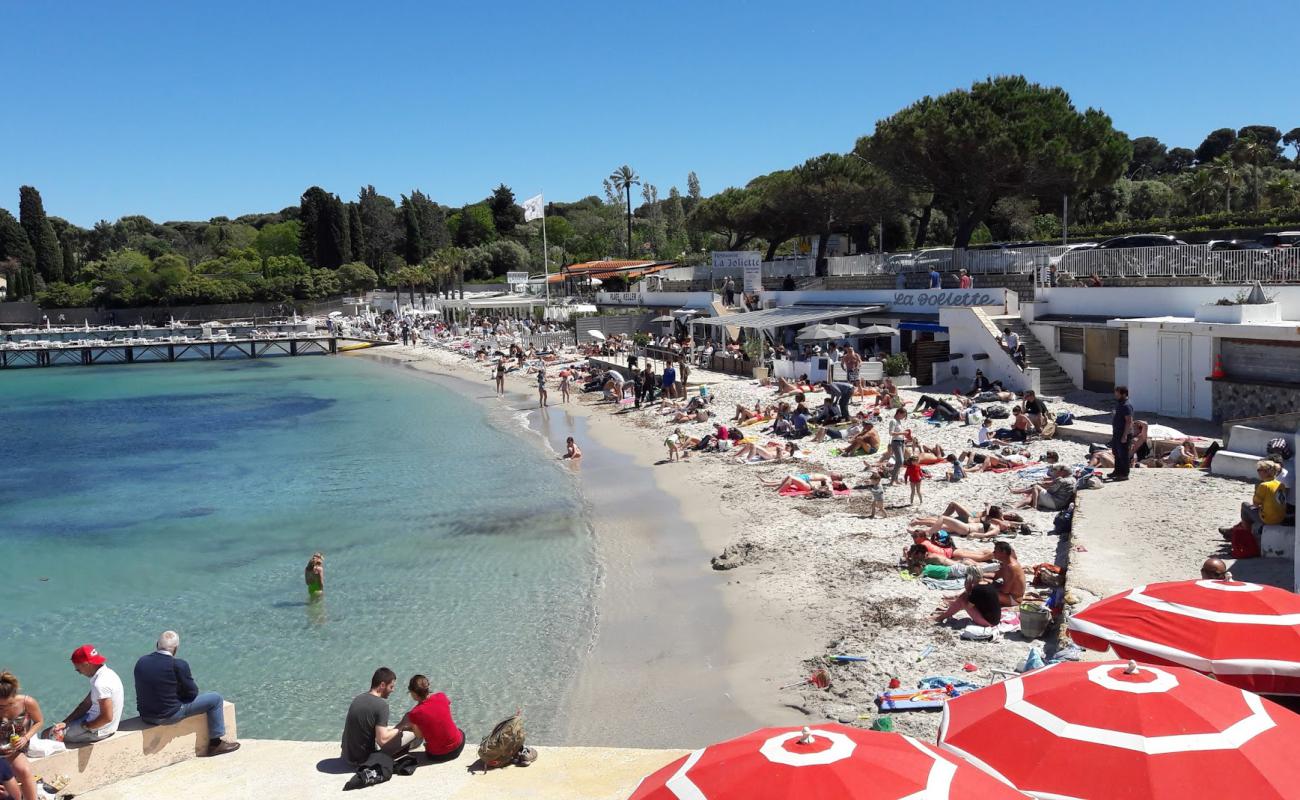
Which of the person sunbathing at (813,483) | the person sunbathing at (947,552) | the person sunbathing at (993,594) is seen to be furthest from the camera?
the person sunbathing at (813,483)

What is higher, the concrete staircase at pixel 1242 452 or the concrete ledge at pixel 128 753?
the concrete staircase at pixel 1242 452

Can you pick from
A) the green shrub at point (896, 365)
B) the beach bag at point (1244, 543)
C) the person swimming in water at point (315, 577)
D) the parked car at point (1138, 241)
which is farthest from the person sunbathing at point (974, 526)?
the parked car at point (1138, 241)

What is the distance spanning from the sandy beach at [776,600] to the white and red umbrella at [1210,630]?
2.30 m

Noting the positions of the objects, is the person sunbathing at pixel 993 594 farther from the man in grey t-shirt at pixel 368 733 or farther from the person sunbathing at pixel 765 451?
the person sunbathing at pixel 765 451

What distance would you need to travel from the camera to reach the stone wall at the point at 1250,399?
55.5 ft

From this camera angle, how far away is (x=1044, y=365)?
2402 centimetres

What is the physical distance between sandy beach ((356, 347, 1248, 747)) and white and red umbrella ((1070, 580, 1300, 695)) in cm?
230

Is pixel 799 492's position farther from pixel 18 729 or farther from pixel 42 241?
pixel 42 241

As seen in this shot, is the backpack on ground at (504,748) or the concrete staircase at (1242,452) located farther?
the concrete staircase at (1242,452)

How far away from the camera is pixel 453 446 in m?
28.4

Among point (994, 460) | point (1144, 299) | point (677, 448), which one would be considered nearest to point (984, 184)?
point (1144, 299)

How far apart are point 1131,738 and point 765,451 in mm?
16603

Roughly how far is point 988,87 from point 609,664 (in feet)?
107

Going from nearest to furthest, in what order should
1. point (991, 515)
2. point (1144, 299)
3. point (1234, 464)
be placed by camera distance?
1. point (991, 515)
2. point (1234, 464)
3. point (1144, 299)
